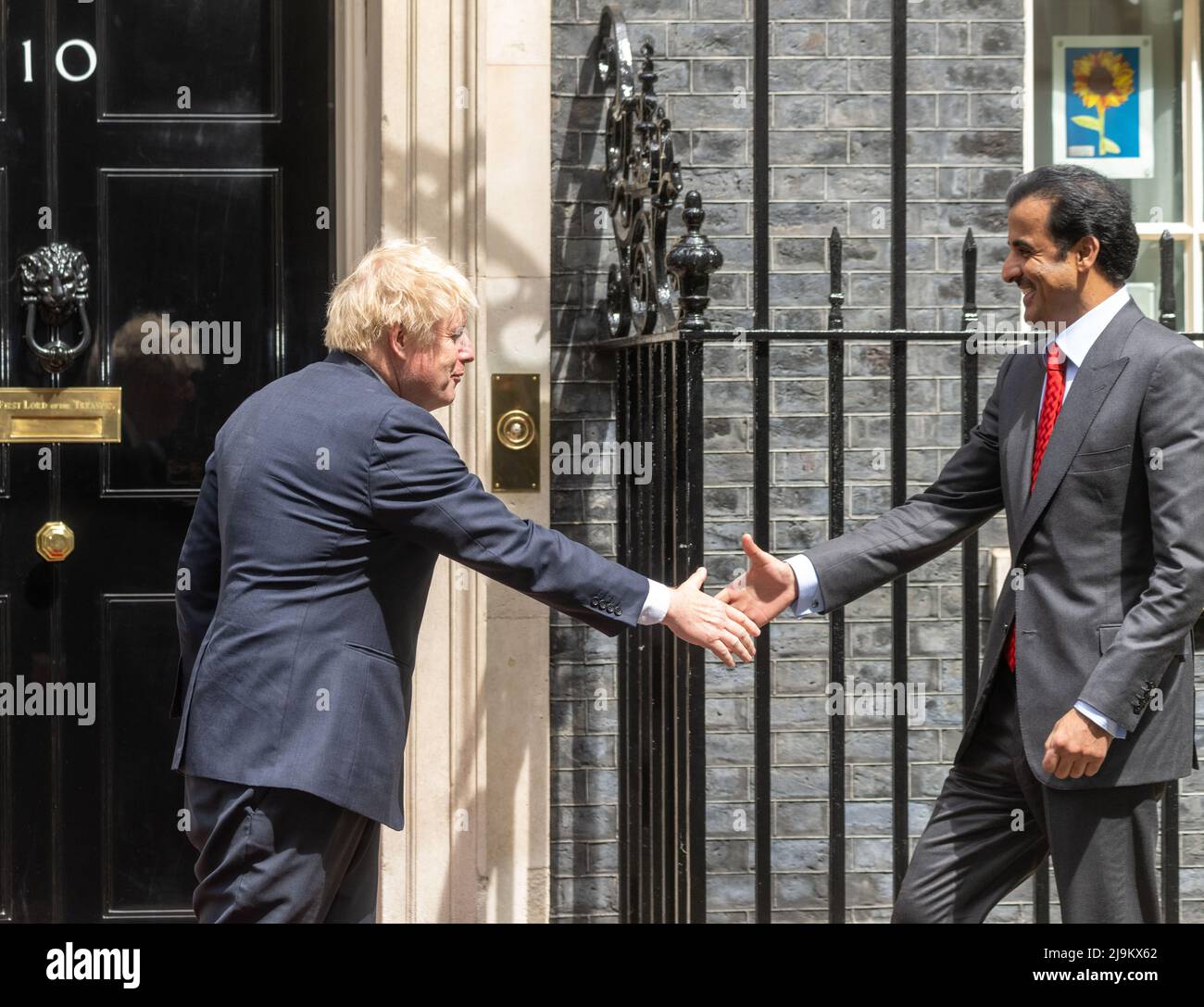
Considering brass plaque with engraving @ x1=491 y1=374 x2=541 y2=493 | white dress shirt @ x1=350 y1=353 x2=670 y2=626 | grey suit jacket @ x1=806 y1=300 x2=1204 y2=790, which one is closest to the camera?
grey suit jacket @ x1=806 y1=300 x2=1204 y2=790

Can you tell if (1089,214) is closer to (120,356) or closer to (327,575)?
(327,575)

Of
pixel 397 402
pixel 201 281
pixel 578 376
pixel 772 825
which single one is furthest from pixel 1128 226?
pixel 201 281

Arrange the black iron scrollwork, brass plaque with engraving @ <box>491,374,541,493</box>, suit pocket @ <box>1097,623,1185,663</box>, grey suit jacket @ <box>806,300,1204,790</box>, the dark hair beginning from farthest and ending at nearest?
brass plaque with engraving @ <box>491,374,541,493</box>
the black iron scrollwork
the dark hair
suit pocket @ <box>1097,623,1185,663</box>
grey suit jacket @ <box>806,300,1204,790</box>

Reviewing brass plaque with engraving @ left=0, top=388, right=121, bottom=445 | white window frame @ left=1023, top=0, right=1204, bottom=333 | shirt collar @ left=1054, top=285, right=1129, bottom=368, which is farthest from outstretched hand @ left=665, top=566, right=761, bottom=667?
white window frame @ left=1023, top=0, right=1204, bottom=333

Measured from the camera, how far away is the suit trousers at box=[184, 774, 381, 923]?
3.05 m

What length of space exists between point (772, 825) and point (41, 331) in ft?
9.46

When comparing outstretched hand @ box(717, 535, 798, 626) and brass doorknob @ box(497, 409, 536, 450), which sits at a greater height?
brass doorknob @ box(497, 409, 536, 450)

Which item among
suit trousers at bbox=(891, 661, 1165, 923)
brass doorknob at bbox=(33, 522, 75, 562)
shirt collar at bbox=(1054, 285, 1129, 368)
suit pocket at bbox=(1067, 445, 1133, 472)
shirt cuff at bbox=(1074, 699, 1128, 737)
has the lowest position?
suit trousers at bbox=(891, 661, 1165, 923)

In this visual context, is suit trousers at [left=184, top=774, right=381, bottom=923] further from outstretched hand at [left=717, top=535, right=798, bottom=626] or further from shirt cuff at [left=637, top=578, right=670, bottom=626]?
outstretched hand at [left=717, top=535, right=798, bottom=626]

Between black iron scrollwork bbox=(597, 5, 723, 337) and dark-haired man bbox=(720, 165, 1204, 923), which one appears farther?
black iron scrollwork bbox=(597, 5, 723, 337)

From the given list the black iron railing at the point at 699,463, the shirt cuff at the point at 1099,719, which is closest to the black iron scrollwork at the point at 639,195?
the black iron railing at the point at 699,463

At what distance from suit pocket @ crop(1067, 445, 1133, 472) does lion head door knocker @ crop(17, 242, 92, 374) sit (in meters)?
3.13

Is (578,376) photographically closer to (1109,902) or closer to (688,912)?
(688,912)

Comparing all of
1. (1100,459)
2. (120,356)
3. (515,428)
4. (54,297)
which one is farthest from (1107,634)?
(54,297)
